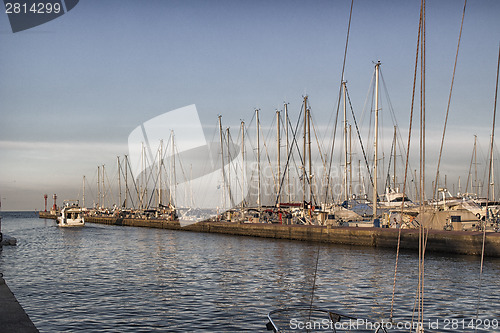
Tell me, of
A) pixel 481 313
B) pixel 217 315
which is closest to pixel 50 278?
pixel 217 315

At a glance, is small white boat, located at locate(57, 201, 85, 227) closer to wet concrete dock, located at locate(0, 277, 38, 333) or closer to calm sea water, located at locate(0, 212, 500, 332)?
calm sea water, located at locate(0, 212, 500, 332)

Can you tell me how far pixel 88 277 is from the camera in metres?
27.6

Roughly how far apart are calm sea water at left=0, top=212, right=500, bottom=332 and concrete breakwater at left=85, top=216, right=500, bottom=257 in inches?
65.3

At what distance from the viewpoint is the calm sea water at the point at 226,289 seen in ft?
56.0

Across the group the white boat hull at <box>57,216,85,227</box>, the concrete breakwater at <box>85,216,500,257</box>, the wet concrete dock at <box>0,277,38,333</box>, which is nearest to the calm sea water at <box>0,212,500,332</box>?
the concrete breakwater at <box>85,216,500,257</box>

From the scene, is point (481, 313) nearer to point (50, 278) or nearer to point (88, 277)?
point (88, 277)

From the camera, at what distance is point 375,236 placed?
42.5 m

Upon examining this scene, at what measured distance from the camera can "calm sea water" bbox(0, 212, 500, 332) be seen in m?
17.1

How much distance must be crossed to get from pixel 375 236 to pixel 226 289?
23.0m

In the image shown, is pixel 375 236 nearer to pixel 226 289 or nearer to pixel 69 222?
pixel 226 289

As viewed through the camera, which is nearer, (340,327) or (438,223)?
(340,327)

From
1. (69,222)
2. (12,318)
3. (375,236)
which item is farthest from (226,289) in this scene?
(69,222)

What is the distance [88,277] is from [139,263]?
23.7ft

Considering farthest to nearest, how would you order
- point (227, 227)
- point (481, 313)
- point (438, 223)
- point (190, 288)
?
point (227, 227) < point (438, 223) < point (190, 288) < point (481, 313)
